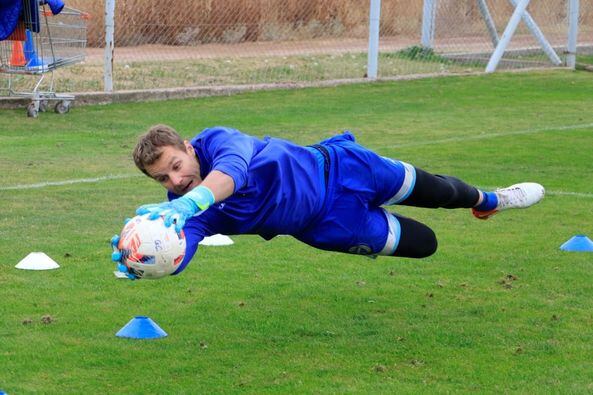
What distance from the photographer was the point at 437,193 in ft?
21.7

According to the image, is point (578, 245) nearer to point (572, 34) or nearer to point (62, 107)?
point (62, 107)

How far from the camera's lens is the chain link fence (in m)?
19.6

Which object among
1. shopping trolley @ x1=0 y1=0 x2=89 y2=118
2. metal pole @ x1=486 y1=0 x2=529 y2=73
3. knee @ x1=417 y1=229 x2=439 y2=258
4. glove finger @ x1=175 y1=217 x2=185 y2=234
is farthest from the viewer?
metal pole @ x1=486 y1=0 x2=529 y2=73

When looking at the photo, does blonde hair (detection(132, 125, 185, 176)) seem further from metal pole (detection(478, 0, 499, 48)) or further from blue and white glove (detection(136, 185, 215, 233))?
metal pole (detection(478, 0, 499, 48))

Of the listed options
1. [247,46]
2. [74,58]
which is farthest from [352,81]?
[74,58]

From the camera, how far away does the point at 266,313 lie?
21.5 feet

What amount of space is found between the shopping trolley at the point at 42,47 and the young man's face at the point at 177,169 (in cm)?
914

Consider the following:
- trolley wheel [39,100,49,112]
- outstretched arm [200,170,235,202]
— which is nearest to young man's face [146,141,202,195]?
outstretched arm [200,170,235,202]

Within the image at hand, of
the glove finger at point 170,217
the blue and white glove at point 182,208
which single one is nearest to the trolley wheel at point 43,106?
the blue and white glove at point 182,208

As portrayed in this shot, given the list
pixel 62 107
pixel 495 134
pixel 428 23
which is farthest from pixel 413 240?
pixel 428 23

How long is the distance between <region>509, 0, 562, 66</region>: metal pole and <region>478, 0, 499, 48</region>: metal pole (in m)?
0.56

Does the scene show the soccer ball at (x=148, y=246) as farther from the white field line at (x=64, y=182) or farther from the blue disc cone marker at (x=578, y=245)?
the white field line at (x=64, y=182)

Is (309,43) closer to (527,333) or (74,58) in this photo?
(74,58)

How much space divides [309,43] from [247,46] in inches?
68.3
